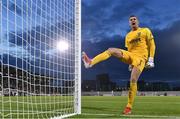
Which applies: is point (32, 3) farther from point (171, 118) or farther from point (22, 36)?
point (171, 118)

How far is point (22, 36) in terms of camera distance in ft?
24.9

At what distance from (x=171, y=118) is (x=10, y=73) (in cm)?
332

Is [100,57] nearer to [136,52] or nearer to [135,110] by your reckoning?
[136,52]

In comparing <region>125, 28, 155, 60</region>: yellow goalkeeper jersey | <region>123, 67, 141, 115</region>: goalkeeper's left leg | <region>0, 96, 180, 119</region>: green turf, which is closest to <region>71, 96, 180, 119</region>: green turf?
<region>0, 96, 180, 119</region>: green turf

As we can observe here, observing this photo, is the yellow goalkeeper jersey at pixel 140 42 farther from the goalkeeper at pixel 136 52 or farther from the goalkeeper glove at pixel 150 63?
the goalkeeper glove at pixel 150 63

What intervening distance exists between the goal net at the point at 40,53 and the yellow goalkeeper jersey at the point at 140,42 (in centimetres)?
119

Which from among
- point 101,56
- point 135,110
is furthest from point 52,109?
point 101,56

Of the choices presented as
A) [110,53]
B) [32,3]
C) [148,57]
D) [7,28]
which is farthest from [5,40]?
[148,57]

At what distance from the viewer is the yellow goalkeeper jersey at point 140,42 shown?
10.4m

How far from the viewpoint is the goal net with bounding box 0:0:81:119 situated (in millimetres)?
7156

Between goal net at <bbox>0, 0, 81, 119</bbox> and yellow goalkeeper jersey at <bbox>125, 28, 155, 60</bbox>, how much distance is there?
1.19 metres

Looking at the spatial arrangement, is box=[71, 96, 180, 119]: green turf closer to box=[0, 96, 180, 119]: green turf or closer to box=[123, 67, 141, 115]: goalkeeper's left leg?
box=[0, 96, 180, 119]: green turf

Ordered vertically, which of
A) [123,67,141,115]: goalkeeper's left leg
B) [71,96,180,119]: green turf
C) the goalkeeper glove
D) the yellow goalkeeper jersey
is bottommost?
[71,96,180,119]: green turf

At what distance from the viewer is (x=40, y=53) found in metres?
8.73
